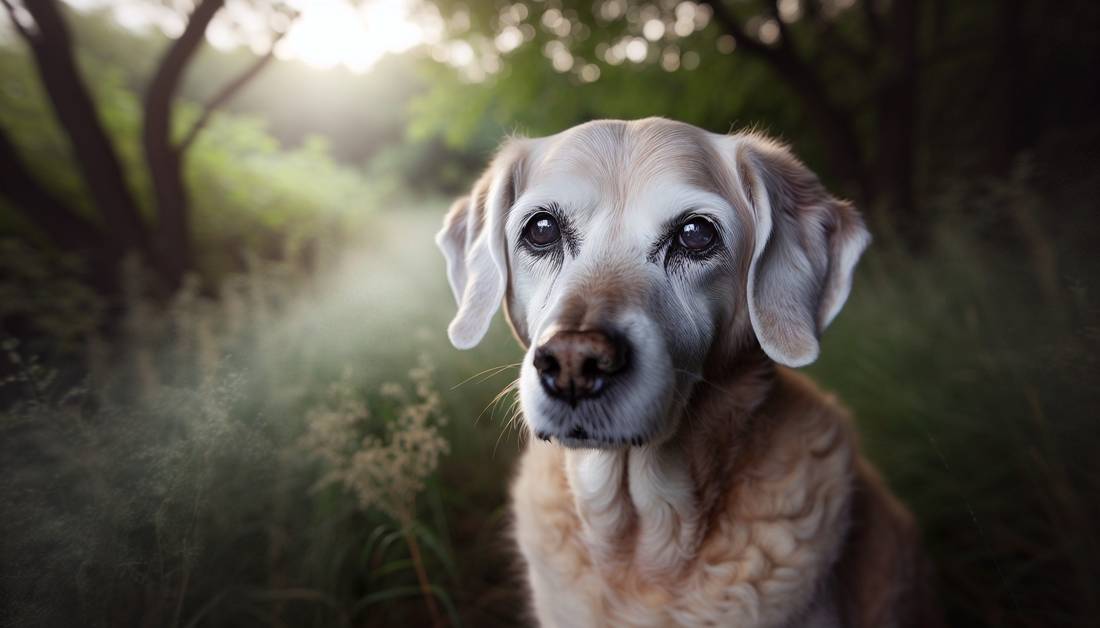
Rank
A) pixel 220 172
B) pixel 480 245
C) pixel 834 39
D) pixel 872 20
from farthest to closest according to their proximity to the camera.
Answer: pixel 834 39
pixel 872 20
pixel 220 172
pixel 480 245

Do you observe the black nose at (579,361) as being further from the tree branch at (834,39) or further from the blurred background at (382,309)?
the tree branch at (834,39)

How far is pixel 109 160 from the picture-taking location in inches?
119

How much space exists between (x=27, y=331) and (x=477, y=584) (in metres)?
2.33

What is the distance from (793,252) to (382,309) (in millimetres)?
2159

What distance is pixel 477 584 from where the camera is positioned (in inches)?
95.4

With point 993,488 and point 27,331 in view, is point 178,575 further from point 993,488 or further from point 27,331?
point 993,488

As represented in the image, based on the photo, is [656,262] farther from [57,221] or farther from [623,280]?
[57,221]

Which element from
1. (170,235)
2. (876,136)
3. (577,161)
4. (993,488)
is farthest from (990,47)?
(170,235)

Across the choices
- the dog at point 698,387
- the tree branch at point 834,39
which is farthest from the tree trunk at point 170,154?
the tree branch at point 834,39

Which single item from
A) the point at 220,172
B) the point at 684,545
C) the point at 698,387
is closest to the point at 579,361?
the point at 698,387

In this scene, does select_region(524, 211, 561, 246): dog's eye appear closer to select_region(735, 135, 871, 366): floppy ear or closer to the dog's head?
the dog's head

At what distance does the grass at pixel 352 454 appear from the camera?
56.6 inches

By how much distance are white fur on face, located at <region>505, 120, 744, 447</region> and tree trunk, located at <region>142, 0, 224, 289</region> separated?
227 cm

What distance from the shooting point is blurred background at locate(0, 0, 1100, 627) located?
61.5 inches
